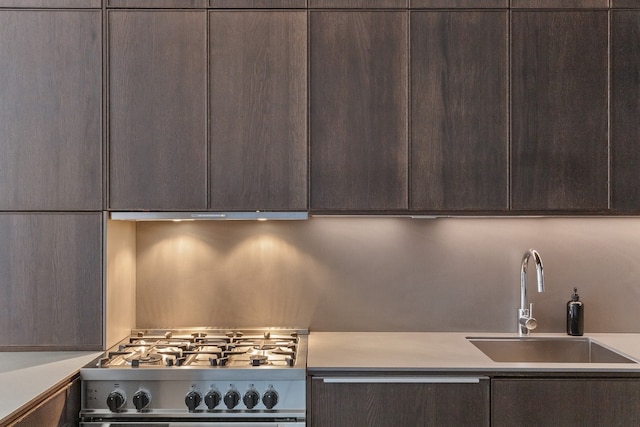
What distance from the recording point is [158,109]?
2.28m

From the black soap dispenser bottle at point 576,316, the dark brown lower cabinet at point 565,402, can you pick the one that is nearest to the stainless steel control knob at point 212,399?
the dark brown lower cabinet at point 565,402

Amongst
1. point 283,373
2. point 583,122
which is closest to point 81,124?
point 283,373

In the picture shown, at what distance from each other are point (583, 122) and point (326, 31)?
3.78ft

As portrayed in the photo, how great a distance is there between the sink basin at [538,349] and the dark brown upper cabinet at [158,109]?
148 cm

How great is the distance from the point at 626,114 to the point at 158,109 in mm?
1970

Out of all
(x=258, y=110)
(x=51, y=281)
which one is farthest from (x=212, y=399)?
(x=258, y=110)

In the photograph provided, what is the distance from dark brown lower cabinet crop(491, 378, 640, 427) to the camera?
1.96 meters

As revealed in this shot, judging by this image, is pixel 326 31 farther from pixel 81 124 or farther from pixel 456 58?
pixel 81 124

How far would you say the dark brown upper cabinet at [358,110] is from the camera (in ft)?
7.51

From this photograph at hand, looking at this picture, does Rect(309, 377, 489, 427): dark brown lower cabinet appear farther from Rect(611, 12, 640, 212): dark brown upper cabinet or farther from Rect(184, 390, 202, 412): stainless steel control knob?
Rect(611, 12, 640, 212): dark brown upper cabinet

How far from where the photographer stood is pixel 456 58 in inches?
90.4

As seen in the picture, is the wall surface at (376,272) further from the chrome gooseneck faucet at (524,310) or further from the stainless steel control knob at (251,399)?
the stainless steel control knob at (251,399)

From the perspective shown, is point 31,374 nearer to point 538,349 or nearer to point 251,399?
point 251,399

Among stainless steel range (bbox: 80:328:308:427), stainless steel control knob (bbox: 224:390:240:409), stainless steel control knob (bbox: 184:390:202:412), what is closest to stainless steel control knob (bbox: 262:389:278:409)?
stainless steel range (bbox: 80:328:308:427)
